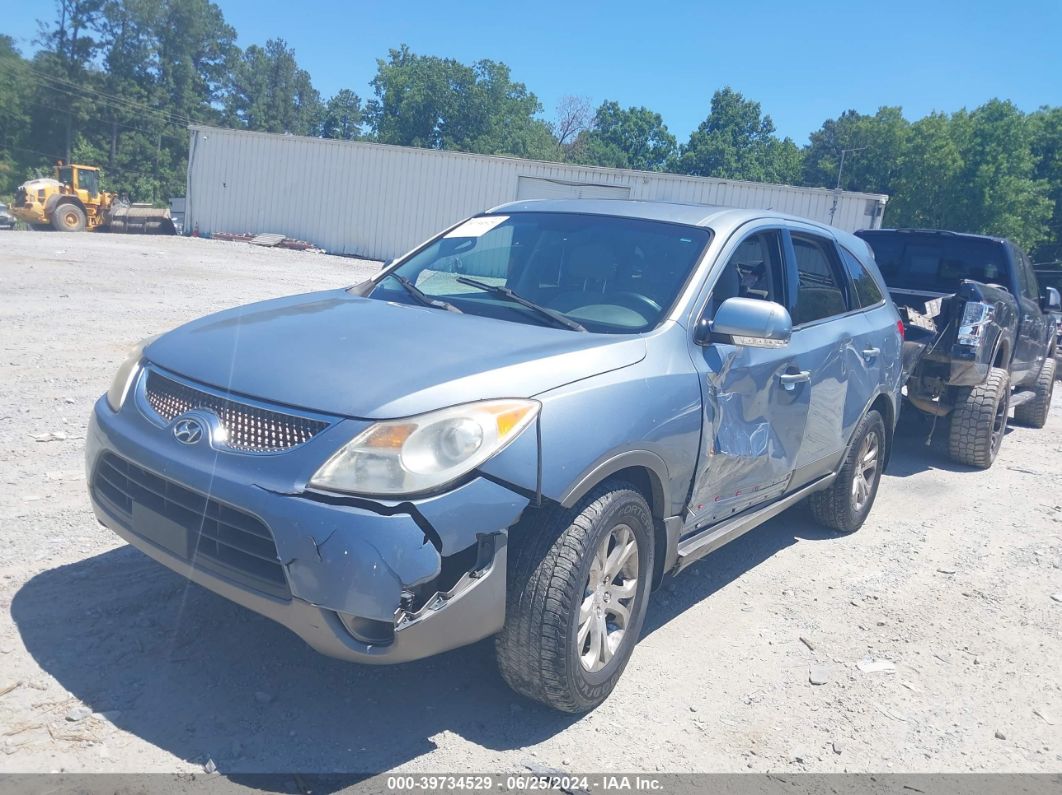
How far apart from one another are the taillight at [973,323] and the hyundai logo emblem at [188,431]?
6.23 meters

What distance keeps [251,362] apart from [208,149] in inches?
1221

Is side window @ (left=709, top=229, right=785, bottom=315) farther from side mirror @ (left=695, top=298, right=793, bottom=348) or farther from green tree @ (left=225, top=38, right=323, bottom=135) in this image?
green tree @ (left=225, top=38, right=323, bottom=135)

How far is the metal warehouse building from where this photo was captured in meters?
26.8

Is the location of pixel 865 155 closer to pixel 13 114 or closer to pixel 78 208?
pixel 78 208

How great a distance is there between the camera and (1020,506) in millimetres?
6891

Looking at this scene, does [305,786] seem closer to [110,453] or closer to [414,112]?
[110,453]

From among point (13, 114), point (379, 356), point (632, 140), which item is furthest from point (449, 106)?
point (379, 356)

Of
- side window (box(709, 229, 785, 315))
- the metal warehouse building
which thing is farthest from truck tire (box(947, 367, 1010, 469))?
the metal warehouse building

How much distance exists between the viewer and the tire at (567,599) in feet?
9.75

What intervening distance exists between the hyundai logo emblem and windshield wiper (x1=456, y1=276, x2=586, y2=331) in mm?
1468

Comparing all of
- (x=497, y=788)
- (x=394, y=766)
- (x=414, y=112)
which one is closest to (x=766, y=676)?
(x=497, y=788)

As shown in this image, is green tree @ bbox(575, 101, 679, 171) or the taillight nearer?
the taillight

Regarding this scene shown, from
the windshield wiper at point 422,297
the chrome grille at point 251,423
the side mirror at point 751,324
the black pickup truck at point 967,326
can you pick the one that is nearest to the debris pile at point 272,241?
the black pickup truck at point 967,326

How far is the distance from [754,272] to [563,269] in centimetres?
100
